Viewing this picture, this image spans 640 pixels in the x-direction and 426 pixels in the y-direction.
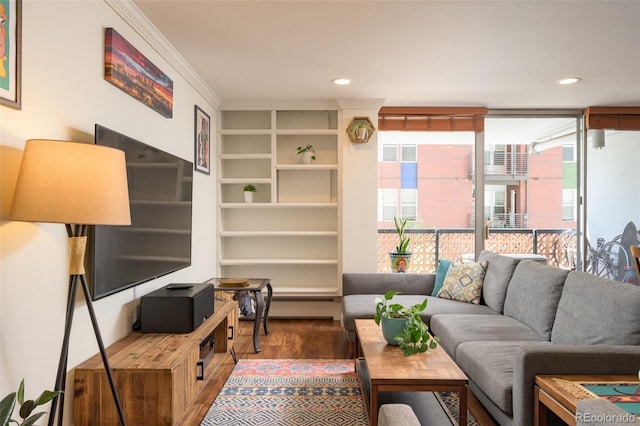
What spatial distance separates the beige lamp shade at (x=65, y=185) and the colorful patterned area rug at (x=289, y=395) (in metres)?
1.48

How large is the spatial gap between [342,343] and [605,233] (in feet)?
11.3

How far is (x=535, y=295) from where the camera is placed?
2.85 meters

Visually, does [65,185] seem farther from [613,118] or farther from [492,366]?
[613,118]

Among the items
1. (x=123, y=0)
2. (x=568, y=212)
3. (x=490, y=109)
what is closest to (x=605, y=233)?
(x=568, y=212)

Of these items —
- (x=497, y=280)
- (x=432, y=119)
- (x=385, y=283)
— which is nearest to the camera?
(x=497, y=280)

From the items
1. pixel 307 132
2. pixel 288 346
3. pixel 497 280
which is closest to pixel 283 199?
pixel 307 132

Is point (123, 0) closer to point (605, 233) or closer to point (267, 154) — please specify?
point (267, 154)

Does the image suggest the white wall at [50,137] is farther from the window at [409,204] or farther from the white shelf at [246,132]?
the window at [409,204]

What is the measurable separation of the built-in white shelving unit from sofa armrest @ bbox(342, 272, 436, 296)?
0.68 m

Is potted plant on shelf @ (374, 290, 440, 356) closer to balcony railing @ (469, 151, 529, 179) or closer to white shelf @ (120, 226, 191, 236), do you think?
white shelf @ (120, 226, 191, 236)

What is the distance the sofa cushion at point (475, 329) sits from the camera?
2709mm

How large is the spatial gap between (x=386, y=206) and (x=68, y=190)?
150 inches

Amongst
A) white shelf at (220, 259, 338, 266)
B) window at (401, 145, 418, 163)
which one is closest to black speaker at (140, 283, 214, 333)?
white shelf at (220, 259, 338, 266)

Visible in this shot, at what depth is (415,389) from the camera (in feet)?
6.44
